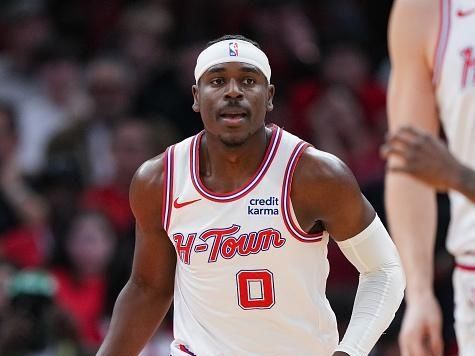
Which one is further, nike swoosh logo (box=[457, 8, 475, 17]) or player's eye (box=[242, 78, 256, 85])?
nike swoosh logo (box=[457, 8, 475, 17])

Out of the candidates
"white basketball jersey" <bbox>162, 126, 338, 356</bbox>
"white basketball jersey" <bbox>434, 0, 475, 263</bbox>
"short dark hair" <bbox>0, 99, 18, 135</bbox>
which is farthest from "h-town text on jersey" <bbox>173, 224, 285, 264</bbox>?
"short dark hair" <bbox>0, 99, 18, 135</bbox>

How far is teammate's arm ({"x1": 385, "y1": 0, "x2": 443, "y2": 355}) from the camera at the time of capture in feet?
15.9

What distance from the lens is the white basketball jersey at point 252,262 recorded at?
4.52 metres

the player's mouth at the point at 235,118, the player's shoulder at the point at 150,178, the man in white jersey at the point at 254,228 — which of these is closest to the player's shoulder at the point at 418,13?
the man in white jersey at the point at 254,228

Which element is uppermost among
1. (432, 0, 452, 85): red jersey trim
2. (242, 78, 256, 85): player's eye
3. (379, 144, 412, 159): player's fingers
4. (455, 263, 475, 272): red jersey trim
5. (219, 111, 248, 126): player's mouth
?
(432, 0, 452, 85): red jersey trim

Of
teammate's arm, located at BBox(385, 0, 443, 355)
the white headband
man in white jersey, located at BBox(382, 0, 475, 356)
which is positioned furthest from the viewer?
man in white jersey, located at BBox(382, 0, 475, 356)

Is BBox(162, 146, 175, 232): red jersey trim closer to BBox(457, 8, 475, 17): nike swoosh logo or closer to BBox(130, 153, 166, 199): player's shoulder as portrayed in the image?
BBox(130, 153, 166, 199): player's shoulder

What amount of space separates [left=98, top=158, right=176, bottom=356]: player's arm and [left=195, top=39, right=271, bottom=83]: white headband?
0.45 meters

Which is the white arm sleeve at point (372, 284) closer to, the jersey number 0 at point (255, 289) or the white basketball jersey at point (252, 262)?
the white basketball jersey at point (252, 262)

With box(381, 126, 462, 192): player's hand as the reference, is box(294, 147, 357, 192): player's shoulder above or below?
above

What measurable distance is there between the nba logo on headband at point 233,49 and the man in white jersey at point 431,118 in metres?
0.77

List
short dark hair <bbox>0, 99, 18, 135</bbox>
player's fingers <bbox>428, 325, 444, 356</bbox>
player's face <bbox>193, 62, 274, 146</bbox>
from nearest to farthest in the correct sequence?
player's face <bbox>193, 62, 274, 146</bbox> < player's fingers <bbox>428, 325, 444, 356</bbox> < short dark hair <bbox>0, 99, 18, 135</bbox>

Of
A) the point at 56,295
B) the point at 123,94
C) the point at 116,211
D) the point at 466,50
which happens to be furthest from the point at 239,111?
the point at 123,94

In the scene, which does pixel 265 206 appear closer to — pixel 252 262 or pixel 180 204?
pixel 252 262
